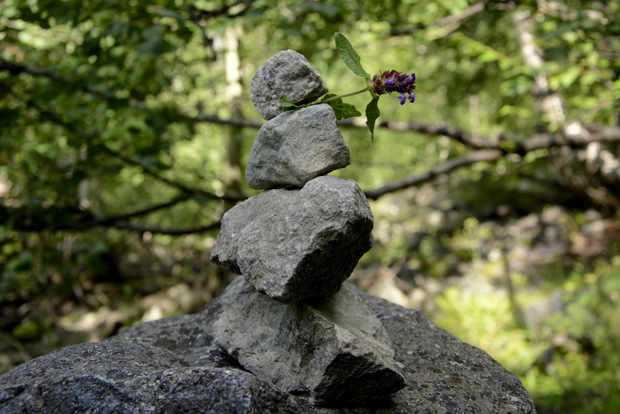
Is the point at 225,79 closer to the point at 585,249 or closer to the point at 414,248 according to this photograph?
the point at 414,248

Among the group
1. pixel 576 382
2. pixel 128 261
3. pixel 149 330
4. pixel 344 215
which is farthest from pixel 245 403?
pixel 128 261

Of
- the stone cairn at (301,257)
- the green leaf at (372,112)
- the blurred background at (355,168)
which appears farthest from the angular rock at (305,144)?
the blurred background at (355,168)

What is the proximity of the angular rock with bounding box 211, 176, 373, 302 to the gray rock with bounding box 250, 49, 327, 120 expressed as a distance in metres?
0.35

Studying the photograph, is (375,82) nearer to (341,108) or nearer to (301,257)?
(341,108)

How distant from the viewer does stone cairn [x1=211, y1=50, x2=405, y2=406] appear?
149cm

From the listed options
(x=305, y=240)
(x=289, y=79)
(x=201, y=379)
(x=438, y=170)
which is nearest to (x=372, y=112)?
(x=289, y=79)

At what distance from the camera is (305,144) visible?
166 cm

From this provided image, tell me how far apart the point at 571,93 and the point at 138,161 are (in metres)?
6.20

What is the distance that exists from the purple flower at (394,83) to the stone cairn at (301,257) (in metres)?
0.21

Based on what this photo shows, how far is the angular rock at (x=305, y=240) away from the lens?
145cm

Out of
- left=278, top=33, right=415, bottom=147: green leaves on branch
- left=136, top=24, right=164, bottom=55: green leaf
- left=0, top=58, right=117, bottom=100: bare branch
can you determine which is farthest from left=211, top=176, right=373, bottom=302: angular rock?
left=0, top=58, right=117, bottom=100: bare branch

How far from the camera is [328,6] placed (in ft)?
10.0

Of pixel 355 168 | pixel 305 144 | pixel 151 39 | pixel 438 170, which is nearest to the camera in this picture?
pixel 305 144

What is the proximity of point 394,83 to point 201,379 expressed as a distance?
111 cm
